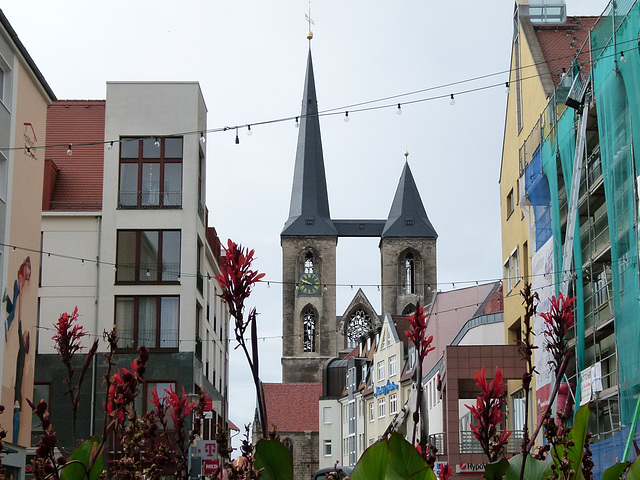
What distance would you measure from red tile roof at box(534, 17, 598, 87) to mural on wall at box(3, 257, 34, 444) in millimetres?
16674

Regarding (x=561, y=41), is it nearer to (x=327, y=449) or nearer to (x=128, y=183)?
(x=128, y=183)

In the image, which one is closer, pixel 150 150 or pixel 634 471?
Answer: pixel 634 471

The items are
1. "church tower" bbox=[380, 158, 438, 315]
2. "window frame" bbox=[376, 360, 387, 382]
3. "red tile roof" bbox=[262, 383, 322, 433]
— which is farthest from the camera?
"church tower" bbox=[380, 158, 438, 315]

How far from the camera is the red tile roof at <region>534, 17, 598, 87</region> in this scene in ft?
114

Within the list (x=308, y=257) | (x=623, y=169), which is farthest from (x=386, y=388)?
(x=623, y=169)

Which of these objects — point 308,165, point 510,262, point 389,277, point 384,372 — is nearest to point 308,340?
point 389,277

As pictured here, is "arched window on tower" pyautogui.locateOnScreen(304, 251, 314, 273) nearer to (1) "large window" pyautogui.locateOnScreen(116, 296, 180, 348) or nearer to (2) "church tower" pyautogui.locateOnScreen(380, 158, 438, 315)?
(2) "church tower" pyautogui.locateOnScreen(380, 158, 438, 315)

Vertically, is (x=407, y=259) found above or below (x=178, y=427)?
above

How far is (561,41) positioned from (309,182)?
66.7m

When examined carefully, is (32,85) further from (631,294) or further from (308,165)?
(308,165)

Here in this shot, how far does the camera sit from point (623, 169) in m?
23.2

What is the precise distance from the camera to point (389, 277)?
3999 inches

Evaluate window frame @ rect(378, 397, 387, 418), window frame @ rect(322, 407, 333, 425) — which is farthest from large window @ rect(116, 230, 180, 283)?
window frame @ rect(322, 407, 333, 425)

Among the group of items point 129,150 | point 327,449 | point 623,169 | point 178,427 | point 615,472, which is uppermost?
point 129,150
